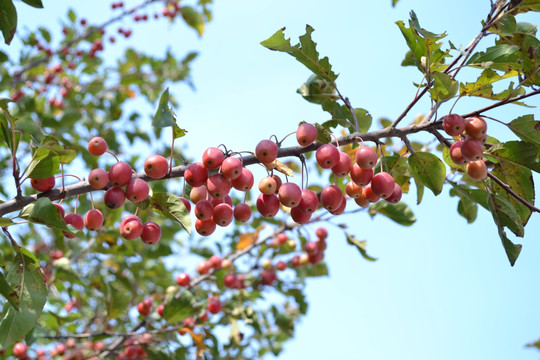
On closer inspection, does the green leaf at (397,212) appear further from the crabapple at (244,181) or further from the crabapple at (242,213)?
the crabapple at (244,181)

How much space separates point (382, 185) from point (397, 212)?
199cm

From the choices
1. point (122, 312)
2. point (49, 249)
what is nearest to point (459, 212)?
point (122, 312)

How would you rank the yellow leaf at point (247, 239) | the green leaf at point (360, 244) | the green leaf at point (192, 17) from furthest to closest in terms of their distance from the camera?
the green leaf at point (192, 17) → the yellow leaf at point (247, 239) → the green leaf at point (360, 244)

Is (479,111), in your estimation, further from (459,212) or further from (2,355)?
(2,355)

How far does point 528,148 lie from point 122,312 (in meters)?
3.88

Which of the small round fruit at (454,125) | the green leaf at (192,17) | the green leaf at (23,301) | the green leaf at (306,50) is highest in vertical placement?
the green leaf at (192,17)

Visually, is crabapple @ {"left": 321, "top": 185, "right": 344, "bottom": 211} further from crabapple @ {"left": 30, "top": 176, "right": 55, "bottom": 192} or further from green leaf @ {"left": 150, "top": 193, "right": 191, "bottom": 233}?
crabapple @ {"left": 30, "top": 176, "right": 55, "bottom": 192}

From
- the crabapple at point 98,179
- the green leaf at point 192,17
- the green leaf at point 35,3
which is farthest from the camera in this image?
the green leaf at point 192,17

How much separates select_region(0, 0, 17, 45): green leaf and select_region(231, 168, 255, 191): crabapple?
Answer: 49.1 inches

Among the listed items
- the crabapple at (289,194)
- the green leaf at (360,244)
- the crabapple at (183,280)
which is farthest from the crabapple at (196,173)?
the crabapple at (183,280)

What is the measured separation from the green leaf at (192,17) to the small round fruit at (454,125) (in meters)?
6.36

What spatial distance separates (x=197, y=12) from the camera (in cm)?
796

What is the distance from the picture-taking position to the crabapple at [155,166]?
2.01m

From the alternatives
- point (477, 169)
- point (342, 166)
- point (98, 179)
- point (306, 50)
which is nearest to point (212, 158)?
point (98, 179)
